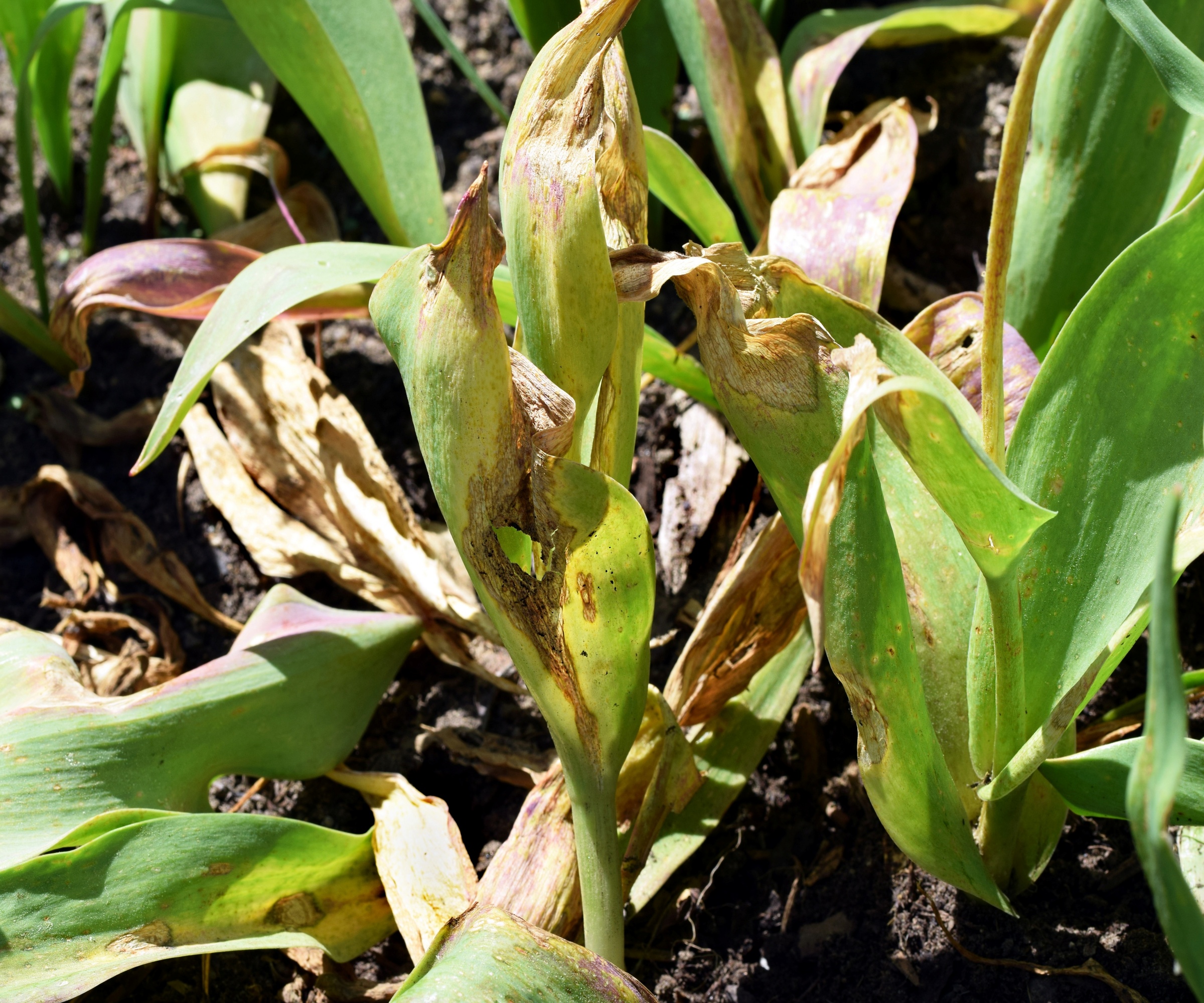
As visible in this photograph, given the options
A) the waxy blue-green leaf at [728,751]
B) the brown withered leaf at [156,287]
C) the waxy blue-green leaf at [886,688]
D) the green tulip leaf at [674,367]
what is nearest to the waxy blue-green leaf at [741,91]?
the green tulip leaf at [674,367]

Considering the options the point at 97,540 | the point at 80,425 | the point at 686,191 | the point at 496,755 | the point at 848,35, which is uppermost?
the point at 848,35

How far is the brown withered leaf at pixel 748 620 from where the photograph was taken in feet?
3.09

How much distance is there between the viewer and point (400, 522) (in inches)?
45.0

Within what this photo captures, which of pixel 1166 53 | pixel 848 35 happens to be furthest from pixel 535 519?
pixel 848 35

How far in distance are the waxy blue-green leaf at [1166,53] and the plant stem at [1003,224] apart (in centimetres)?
4

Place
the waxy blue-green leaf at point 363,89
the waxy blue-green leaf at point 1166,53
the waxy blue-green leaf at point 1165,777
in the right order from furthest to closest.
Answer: the waxy blue-green leaf at point 363,89
the waxy blue-green leaf at point 1166,53
the waxy blue-green leaf at point 1165,777

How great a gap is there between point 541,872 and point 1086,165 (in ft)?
2.65

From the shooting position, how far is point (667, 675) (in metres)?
1.03

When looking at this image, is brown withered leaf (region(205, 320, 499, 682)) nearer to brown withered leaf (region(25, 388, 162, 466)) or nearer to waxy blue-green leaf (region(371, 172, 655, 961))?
brown withered leaf (region(25, 388, 162, 466))

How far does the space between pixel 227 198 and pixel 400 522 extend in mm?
588

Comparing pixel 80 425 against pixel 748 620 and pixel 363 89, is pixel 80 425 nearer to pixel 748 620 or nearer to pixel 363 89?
pixel 363 89

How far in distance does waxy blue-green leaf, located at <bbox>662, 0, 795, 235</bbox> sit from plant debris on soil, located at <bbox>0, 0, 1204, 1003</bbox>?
0.51 feet

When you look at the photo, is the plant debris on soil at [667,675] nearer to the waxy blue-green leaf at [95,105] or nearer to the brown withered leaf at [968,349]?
the waxy blue-green leaf at [95,105]

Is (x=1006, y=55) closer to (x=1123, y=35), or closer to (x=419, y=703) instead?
(x=1123, y=35)
